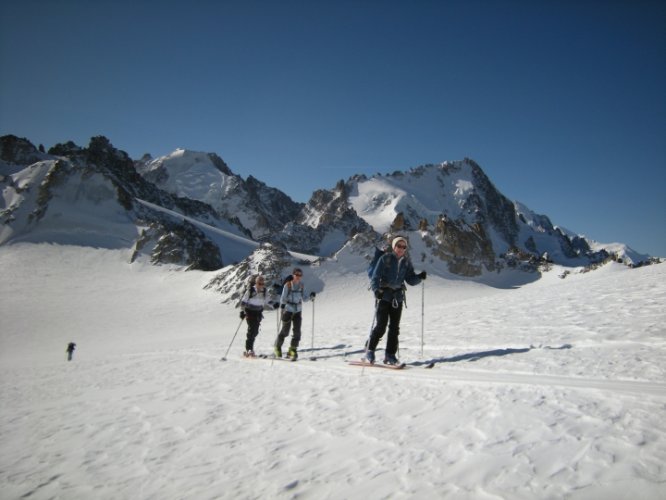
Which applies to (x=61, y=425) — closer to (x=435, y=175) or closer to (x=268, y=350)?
(x=268, y=350)

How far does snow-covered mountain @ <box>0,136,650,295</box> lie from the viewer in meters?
53.4

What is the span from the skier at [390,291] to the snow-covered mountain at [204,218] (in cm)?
3128

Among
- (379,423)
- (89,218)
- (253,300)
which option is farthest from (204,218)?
(379,423)

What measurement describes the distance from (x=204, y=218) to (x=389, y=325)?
293 feet

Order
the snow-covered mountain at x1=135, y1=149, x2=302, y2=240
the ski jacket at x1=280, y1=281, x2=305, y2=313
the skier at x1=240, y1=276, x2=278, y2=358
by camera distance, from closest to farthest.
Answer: the ski jacket at x1=280, y1=281, x2=305, y2=313 < the skier at x1=240, y1=276, x2=278, y2=358 < the snow-covered mountain at x1=135, y1=149, x2=302, y2=240

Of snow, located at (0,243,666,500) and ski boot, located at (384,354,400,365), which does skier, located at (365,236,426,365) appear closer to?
ski boot, located at (384,354,400,365)

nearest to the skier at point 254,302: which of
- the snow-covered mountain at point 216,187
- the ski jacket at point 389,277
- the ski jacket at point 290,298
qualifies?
the ski jacket at point 290,298

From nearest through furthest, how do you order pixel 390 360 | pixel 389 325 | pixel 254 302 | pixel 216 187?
pixel 390 360 < pixel 389 325 < pixel 254 302 < pixel 216 187

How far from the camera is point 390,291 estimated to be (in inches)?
281

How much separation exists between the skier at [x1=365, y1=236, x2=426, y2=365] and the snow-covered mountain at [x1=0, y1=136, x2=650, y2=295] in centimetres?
3128

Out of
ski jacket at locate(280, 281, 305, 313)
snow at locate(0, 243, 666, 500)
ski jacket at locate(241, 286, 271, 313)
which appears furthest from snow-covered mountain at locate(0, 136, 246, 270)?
snow at locate(0, 243, 666, 500)

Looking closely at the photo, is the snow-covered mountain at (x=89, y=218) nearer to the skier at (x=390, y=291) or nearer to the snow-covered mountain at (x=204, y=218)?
the snow-covered mountain at (x=204, y=218)

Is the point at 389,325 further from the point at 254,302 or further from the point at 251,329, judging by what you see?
the point at 254,302

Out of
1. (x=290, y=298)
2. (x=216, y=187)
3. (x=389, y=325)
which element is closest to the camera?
A: (x=389, y=325)
